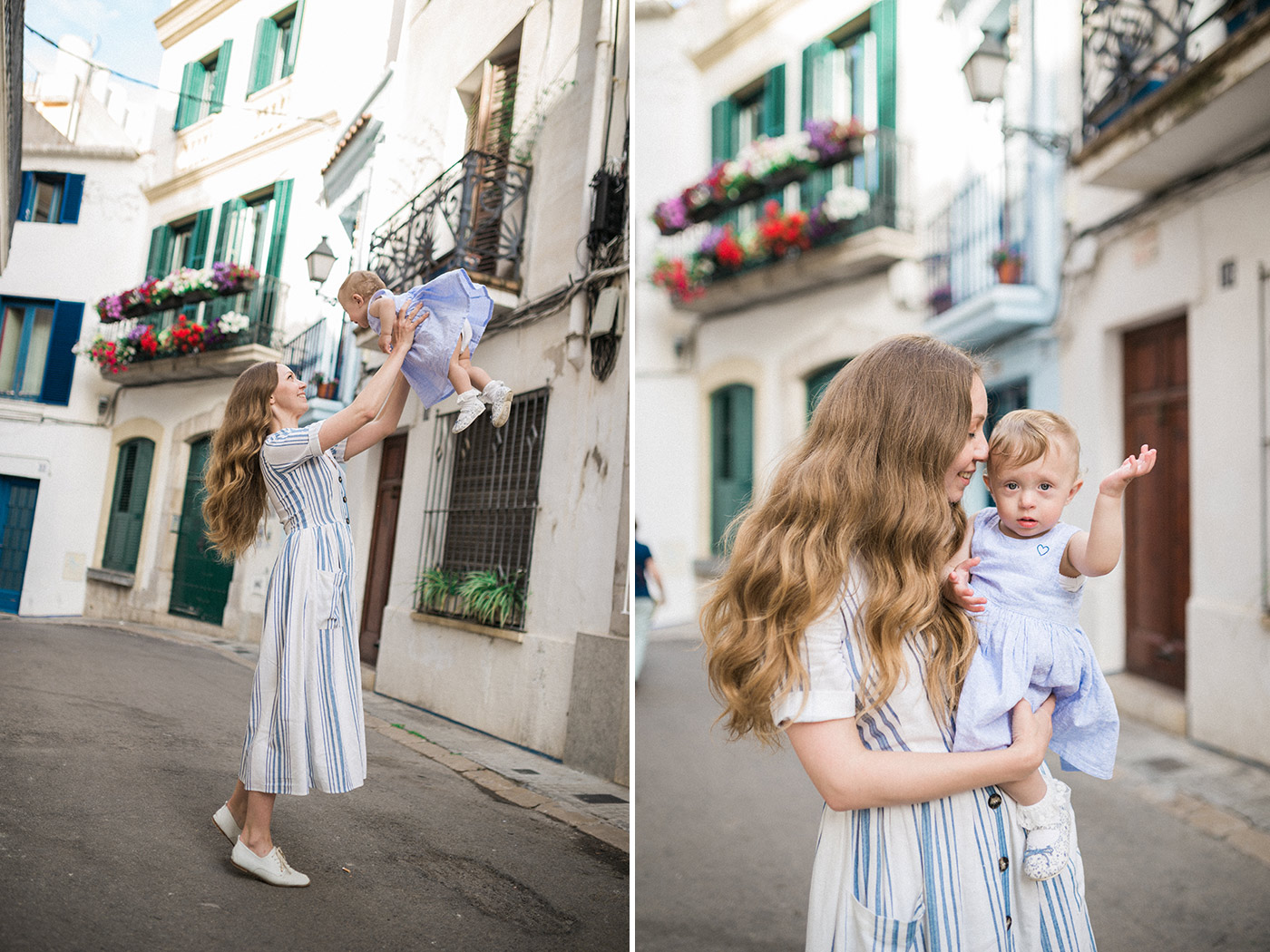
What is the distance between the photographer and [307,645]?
43.9 inches

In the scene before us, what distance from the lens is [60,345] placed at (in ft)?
3.43

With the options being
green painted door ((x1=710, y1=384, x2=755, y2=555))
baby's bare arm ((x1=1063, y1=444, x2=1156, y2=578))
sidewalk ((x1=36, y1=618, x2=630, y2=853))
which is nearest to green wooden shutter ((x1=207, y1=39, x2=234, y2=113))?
sidewalk ((x1=36, y1=618, x2=630, y2=853))

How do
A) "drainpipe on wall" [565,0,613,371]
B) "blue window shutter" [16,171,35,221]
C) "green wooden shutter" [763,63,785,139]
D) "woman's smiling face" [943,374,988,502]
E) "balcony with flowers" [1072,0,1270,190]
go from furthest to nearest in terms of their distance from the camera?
"green wooden shutter" [763,63,785,139], "balcony with flowers" [1072,0,1270,190], "drainpipe on wall" [565,0,613,371], "blue window shutter" [16,171,35,221], "woman's smiling face" [943,374,988,502]

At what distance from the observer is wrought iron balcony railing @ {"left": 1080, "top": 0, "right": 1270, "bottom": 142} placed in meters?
1.75

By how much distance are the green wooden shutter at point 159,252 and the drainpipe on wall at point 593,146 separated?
52 cm

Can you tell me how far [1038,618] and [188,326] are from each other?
103 cm

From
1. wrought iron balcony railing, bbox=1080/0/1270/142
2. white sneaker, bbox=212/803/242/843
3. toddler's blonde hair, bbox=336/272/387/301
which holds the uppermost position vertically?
wrought iron balcony railing, bbox=1080/0/1270/142

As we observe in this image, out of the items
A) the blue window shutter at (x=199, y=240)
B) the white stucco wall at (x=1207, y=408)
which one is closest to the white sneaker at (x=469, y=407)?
the blue window shutter at (x=199, y=240)

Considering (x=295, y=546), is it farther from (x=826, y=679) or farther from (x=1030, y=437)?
(x=1030, y=437)

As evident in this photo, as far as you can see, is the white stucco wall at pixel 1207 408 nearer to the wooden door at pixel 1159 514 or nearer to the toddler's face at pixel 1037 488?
the wooden door at pixel 1159 514

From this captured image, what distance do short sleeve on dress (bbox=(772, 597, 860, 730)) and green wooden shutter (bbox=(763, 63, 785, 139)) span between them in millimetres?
1735

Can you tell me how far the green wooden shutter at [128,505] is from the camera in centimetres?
108

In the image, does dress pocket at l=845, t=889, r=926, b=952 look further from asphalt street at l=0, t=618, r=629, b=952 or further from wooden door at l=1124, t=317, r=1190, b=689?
wooden door at l=1124, t=317, r=1190, b=689

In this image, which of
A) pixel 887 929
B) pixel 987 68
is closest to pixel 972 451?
pixel 887 929
